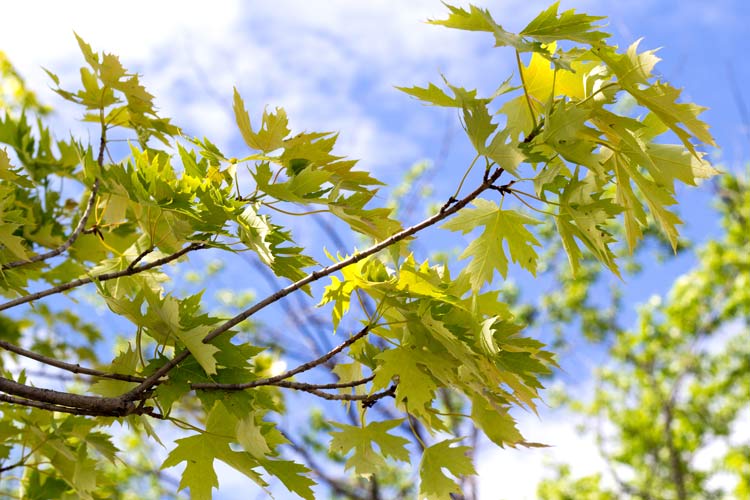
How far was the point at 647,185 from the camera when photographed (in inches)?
61.0

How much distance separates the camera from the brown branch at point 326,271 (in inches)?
58.8

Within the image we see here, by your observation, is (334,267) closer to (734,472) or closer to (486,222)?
(486,222)

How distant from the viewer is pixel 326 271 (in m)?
1.53

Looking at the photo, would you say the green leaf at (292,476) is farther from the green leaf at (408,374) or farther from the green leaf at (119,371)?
the green leaf at (119,371)

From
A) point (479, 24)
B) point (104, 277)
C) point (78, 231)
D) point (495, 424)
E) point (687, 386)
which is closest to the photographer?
point (479, 24)

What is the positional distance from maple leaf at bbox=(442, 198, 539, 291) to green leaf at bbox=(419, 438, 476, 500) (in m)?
0.39

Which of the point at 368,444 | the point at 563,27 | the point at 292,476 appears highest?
the point at 563,27

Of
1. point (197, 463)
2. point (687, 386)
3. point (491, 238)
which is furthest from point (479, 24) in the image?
point (687, 386)

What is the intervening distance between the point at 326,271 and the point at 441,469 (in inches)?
21.6

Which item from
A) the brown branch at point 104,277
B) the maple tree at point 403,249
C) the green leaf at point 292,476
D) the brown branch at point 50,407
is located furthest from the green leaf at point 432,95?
the brown branch at point 50,407

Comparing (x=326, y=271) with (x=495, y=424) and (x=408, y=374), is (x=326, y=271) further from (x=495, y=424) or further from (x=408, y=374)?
(x=495, y=424)

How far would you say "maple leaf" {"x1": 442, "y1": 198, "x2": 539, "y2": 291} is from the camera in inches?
64.1

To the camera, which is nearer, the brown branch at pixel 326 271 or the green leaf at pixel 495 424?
the brown branch at pixel 326 271

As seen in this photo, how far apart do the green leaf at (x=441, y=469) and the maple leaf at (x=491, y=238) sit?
39 cm
